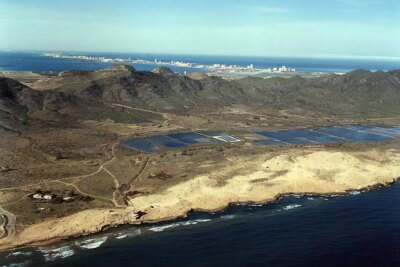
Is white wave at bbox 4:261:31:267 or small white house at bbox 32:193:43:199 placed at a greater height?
small white house at bbox 32:193:43:199

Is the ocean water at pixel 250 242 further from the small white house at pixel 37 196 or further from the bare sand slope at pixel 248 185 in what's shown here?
the small white house at pixel 37 196

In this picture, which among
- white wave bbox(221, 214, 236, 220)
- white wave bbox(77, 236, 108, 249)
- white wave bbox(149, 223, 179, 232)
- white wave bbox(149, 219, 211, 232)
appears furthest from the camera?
white wave bbox(221, 214, 236, 220)

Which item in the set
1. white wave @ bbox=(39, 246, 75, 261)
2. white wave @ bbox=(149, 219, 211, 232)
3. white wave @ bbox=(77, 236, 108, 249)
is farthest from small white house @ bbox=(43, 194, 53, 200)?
white wave @ bbox=(149, 219, 211, 232)

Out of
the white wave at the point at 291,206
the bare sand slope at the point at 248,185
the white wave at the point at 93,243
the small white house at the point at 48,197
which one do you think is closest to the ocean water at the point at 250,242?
the white wave at the point at 93,243

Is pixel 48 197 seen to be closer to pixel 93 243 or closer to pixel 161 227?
pixel 93 243

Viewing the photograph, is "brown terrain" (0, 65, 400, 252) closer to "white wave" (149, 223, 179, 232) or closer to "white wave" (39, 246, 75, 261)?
"white wave" (149, 223, 179, 232)

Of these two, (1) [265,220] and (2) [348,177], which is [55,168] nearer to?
(1) [265,220]

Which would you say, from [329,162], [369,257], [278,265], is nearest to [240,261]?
[278,265]
